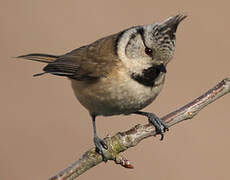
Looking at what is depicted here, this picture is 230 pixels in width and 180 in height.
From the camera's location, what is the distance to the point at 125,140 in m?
3.44

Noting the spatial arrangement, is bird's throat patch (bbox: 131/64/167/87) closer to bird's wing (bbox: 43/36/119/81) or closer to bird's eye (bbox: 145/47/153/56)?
bird's eye (bbox: 145/47/153/56)

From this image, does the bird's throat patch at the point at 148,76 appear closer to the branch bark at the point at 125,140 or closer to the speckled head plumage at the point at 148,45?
the speckled head plumage at the point at 148,45

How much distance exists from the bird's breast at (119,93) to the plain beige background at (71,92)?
2621 millimetres

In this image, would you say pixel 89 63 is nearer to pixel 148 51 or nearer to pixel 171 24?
pixel 148 51

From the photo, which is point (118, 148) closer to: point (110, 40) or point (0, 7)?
point (110, 40)

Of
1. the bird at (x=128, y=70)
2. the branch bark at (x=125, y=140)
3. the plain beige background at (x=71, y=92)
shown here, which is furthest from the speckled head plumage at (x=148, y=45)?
the plain beige background at (x=71, y=92)

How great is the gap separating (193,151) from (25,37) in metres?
3.56

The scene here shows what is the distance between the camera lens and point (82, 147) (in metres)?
7.05

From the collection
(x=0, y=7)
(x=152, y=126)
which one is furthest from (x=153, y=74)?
(x=0, y=7)

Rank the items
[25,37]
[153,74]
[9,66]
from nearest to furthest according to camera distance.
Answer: [153,74] < [9,66] < [25,37]

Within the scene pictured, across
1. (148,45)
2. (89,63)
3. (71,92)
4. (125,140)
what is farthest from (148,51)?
(71,92)

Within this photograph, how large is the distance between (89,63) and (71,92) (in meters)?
3.31

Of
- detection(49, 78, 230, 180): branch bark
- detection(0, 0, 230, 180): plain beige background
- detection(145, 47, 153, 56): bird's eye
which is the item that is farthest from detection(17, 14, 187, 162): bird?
detection(0, 0, 230, 180): plain beige background

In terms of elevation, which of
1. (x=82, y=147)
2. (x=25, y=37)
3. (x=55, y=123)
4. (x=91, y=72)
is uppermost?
(x=25, y=37)
